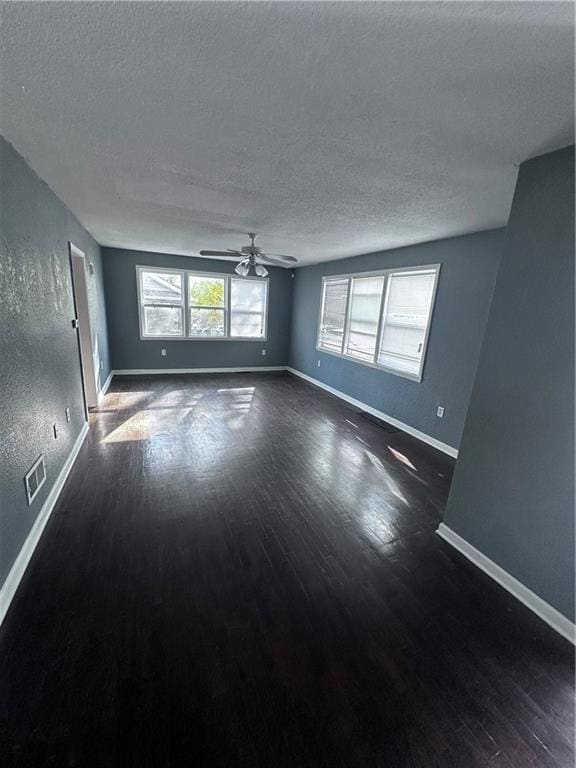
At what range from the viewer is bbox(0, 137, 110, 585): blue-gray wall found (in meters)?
1.67

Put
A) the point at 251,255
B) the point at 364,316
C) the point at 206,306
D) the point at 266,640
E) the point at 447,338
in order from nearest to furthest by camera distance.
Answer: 1. the point at 266,640
2. the point at 447,338
3. the point at 251,255
4. the point at 364,316
5. the point at 206,306

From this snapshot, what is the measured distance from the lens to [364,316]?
490 cm

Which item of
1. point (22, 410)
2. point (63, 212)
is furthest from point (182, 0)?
point (63, 212)

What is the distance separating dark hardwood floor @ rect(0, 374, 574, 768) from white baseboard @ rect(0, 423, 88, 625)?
43 mm

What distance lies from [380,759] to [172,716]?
78 centimetres

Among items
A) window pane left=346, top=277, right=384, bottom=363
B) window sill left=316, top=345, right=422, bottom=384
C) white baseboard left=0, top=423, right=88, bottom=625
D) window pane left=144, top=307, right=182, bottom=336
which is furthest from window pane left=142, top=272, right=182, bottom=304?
white baseboard left=0, top=423, right=88, bottom=625

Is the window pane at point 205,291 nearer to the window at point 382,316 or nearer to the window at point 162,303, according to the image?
the window at point 162,303

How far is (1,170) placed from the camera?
5.57 feet

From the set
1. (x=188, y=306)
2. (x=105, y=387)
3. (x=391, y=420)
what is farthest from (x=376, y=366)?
(x=105, y=387)

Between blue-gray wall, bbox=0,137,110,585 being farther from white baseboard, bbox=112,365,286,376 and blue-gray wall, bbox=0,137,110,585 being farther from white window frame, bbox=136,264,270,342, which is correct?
white baseboard, bbox=112,365,286,376

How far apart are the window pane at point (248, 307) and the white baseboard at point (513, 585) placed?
5.39m

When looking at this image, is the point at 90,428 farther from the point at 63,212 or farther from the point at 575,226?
the point at 575,226

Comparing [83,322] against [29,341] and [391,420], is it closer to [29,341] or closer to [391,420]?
[29,341]

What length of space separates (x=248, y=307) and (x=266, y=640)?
5.99 meters
